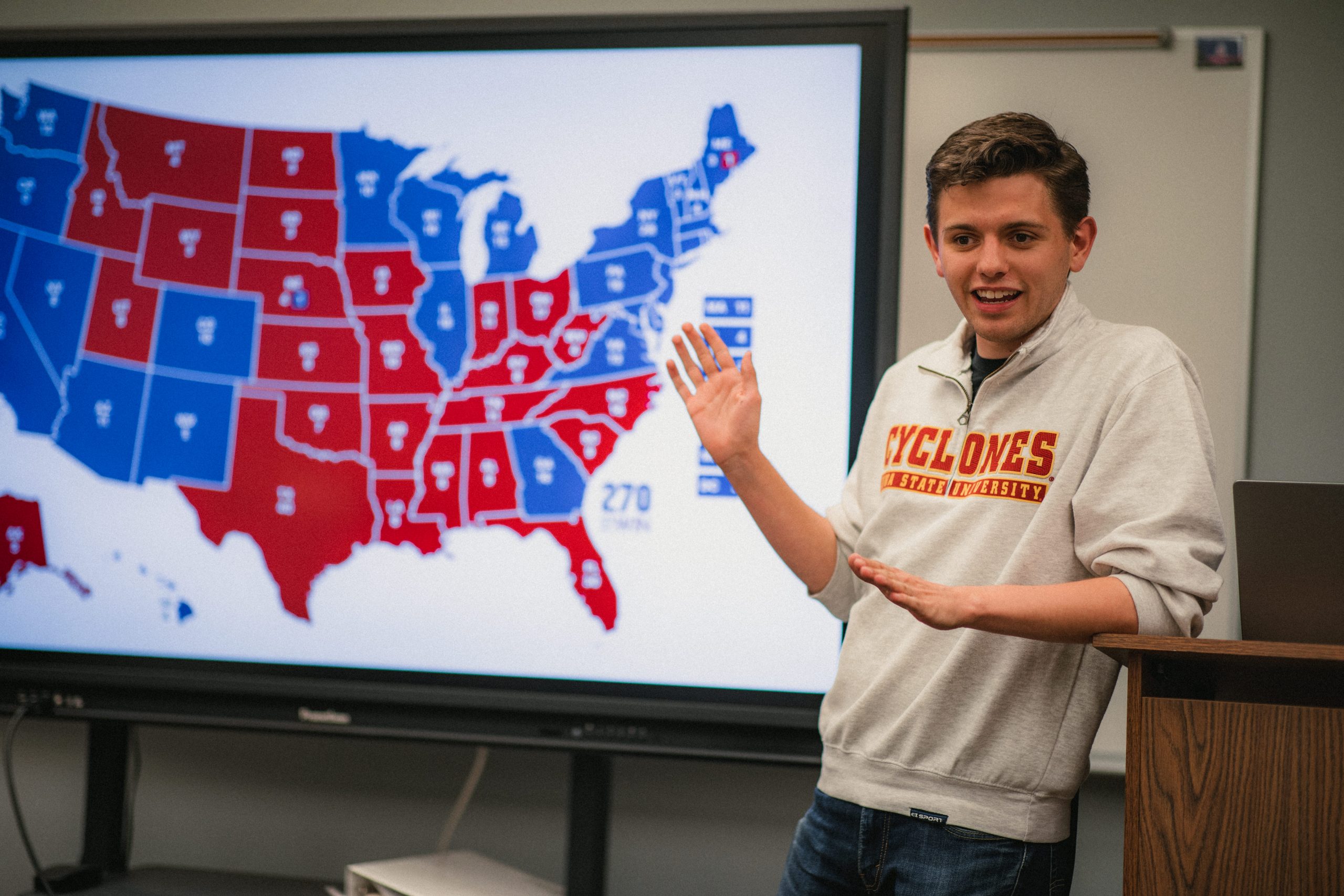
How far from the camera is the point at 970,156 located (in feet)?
3.81

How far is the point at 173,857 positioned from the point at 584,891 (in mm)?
1122

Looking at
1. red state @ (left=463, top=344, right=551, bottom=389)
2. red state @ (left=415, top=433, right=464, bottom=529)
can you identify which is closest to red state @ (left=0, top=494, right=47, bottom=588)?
red state @ (left=415, top=433, right=464, bottom=529)

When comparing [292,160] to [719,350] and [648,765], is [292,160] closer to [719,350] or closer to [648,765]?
[719,350]

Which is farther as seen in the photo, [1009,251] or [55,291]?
[55,291]

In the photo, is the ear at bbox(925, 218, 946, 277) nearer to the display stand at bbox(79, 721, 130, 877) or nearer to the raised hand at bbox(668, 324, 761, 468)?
the raised hand at bbox(668, 324, 761, 468)

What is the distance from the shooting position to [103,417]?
1989 mm

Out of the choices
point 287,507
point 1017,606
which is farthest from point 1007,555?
point 287,507

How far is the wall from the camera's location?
6.79 ft

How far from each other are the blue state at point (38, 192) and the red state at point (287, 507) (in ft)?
1.86

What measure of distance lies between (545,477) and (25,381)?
3.57 feet

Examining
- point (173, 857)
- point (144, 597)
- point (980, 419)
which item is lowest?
point (173, 857)

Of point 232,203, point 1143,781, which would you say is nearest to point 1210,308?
point 1143,781

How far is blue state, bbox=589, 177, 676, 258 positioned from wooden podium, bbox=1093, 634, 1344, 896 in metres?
1.16

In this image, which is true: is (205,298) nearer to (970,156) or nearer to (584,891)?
(584,891)
